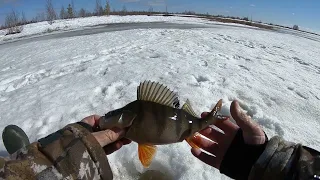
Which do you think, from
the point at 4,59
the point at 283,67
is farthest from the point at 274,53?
the point at 4,59

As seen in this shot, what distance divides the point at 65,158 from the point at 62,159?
0.06 feet

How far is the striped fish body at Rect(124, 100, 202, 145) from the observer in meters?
1.88

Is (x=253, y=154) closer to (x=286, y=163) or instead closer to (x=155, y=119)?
(x=286, y=163)

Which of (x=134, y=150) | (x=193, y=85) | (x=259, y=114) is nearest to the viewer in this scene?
(x=134, y=150)

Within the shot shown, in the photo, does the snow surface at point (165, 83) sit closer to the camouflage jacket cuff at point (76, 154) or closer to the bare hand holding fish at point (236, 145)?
the bare hand holding fish at point (236, 145)

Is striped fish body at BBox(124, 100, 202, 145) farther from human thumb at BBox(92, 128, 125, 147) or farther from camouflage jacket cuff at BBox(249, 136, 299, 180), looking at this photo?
camouflage jacket cuff at BBox(249, 136, 299, 180)

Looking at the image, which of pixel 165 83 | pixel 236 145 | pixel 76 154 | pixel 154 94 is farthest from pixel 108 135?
pixel 165 83

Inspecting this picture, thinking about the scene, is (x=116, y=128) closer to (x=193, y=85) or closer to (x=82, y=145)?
(x=82, y=145)

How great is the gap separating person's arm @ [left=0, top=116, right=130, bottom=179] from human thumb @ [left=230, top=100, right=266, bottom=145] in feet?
2.66

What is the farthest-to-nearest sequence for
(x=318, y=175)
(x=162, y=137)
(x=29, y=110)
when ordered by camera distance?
(x=29, y=110) → (x=162, y=137) → (x=318, y=175)

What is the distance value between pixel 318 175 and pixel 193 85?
132 inches

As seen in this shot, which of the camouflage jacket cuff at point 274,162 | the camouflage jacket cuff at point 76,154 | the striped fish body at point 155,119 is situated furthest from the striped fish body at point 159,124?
the camouflage jacket cuff at point 274,162

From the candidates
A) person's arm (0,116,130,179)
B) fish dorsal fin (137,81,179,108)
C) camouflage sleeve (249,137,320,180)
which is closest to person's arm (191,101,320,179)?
camouflage sleeve (249,137,320,180)

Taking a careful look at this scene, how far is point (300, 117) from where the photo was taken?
4.21 meters
